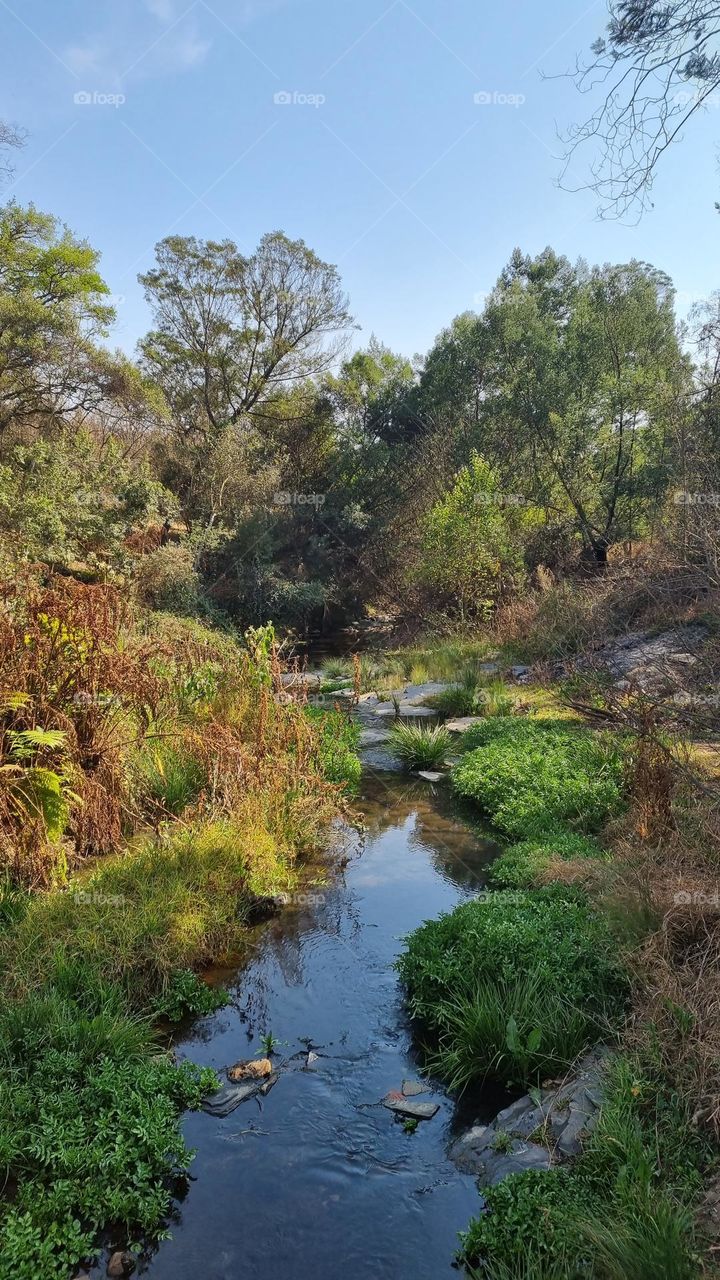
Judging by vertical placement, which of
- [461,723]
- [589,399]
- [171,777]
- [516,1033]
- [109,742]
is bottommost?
[516,1033]

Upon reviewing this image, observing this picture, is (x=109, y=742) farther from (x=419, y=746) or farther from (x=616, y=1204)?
(x=419, y=746)

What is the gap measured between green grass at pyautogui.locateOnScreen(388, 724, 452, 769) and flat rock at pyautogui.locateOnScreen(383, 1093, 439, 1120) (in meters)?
5.74

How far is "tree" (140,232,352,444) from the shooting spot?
23.1 metres

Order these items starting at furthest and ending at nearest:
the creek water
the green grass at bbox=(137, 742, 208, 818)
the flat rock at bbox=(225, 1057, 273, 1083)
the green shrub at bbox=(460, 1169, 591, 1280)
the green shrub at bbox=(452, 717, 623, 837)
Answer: the green shrub at bbox=(452, 717, 623, 837) → the green grass at bbox=(137, 742, 208, 818) → the flat rock at bbox=(225, 1057, 273, 1083) → the creek water → the green shrub at bbox=(460, 1169, 591, 1280)

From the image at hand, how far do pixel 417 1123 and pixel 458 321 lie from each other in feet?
85.5

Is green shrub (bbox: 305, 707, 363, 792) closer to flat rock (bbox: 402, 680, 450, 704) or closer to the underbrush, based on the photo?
flat rock (bbox: 402, 680, 450, 704)

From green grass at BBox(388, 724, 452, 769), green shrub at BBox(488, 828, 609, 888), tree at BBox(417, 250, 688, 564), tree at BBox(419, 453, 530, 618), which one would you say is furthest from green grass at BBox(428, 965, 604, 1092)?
tree at BBox(417, 250, 688, 564)

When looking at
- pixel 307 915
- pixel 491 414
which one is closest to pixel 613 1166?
pixel 307 915

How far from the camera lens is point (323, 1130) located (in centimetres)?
381

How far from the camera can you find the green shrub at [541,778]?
7191 millimetres

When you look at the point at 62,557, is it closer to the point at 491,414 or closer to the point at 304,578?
the point at 304,578

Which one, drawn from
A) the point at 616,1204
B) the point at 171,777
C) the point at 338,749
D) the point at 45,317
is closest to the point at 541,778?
the point at 338,749

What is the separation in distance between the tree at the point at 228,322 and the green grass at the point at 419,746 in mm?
15538

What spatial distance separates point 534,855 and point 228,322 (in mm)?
22070
